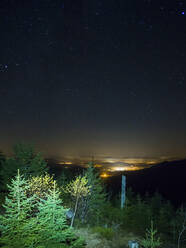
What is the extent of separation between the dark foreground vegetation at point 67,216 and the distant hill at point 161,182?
298 ft

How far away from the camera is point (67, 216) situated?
23203 millimetres

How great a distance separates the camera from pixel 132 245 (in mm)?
13516

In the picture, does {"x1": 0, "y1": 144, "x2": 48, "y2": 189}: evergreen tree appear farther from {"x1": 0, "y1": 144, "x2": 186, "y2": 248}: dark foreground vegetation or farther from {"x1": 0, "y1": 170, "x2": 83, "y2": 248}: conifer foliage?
{"x1": 0, "y1": 170, "x2": 83, "y2": 248}: conifer foliage

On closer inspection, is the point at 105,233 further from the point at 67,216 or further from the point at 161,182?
the point at 161,182

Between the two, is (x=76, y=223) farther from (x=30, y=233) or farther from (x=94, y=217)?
(x=30, y=233)

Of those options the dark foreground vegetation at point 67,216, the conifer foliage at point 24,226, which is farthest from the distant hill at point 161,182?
the conifer foliage at point 24,226

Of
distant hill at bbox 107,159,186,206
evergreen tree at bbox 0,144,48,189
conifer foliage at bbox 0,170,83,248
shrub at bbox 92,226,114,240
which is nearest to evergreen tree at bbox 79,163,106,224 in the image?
shrub at bbox 92,226,114,240

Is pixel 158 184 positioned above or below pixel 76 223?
below

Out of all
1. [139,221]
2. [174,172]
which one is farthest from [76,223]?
[174,172]

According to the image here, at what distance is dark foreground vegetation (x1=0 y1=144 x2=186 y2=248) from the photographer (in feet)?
23.4

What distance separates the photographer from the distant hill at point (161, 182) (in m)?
127

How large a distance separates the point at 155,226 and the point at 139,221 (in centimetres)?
250

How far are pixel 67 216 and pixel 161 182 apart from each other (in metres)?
154

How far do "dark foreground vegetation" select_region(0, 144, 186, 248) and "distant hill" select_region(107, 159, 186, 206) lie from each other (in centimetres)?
9069
